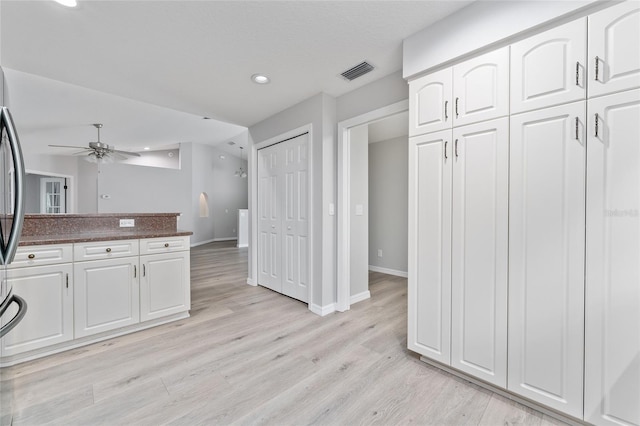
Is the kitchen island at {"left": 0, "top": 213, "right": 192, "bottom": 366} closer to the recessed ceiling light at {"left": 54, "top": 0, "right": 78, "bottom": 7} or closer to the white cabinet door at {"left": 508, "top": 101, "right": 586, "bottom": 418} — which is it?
the recessed ceiling light at {"left": 54, "top": 0, "right": 78, "bottom": 7}

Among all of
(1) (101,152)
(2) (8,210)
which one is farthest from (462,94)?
(1) (101,152)

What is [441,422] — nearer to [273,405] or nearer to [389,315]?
[273,405]

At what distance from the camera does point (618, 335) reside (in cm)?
129

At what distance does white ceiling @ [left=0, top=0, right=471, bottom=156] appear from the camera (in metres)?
1.79

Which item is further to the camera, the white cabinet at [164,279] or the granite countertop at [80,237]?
the white cabinet at [164,279]

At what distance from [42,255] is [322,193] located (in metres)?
2.47

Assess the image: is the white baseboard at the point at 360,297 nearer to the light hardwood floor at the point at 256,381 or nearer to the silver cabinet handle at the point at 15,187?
the light hardwood floor at the point at 256,381

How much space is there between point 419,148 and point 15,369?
337cm

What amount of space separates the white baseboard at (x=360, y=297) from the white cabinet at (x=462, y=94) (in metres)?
2.17

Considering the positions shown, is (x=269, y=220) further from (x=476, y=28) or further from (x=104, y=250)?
(x=476, y=28)

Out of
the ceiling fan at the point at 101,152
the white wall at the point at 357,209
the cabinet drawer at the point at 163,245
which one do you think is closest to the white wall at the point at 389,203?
the white wall at the point at 357,209

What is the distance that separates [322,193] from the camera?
304 centimetres

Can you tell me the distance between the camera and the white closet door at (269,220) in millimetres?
3760

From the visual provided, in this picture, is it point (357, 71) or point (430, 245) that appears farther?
point (357, 71)
